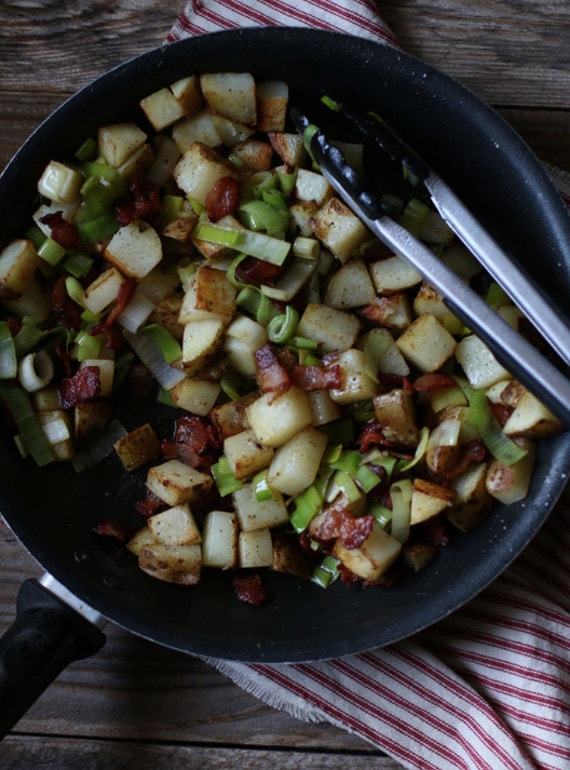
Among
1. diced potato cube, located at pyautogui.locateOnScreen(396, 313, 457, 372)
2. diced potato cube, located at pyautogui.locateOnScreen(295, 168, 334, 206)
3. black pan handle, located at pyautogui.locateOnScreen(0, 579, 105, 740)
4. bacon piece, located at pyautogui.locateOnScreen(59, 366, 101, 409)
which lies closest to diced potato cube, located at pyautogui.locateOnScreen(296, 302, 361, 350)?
diced potato cube, located at pyautogui.locateOnScreen(396, 313, 457, 372)

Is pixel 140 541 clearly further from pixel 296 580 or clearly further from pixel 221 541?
pixel 296 580

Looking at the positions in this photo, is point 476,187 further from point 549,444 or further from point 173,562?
point 173,562

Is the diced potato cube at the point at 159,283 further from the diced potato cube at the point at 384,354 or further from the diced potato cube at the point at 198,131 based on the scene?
the diced potato cube at the point at 384,354

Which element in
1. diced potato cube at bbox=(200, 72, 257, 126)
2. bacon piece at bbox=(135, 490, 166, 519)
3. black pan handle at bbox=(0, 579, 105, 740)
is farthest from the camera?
bacon piece at bbox=(135, 490, 166, 519)

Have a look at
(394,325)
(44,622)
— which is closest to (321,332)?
(394,325)

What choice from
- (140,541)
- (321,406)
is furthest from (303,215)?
(140,541)

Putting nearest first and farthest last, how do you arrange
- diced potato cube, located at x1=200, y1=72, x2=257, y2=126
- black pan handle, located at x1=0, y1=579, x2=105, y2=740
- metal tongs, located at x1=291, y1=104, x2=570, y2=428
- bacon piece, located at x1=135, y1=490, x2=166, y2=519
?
metal tongs, located at x1=291, y1=104, x2=570, y2=428, black pan handle, located at x1=0, y1=579, x2=105, y2=740, diced potato cube, located at x1=200, y1=72, x2=257, y2=126, bacon piece, located at x1=135, y1=490, x2=166, y2=519

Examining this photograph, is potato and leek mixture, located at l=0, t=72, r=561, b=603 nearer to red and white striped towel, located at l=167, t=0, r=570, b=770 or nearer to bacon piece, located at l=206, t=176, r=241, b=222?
bacon piece, located at l=206, t=176, r=241, b=222

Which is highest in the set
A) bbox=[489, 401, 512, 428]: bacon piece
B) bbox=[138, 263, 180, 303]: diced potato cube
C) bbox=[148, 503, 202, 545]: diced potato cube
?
bbox=[138, 263, 180, 303]: diced potato cube
